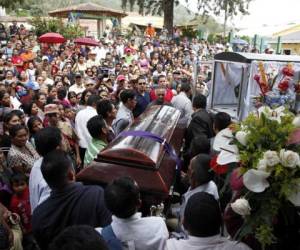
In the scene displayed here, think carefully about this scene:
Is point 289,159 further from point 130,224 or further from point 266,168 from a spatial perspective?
point 130,224

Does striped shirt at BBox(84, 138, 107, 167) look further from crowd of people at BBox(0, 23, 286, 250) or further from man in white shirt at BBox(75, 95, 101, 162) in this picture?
man in white shirt at BBox(75, 95, 101, 162)

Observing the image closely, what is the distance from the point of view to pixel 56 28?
19.1 m

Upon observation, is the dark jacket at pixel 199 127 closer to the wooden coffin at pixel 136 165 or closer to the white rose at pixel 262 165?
the wooden coffin at pixel 136 165

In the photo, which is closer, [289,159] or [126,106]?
[289,159]

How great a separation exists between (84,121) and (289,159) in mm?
3337

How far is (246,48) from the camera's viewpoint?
2366cm

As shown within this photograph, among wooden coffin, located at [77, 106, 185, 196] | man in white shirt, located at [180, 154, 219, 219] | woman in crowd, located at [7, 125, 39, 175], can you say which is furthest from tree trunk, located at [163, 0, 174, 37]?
man in white shirt, located at [180, 154, 219, 219]

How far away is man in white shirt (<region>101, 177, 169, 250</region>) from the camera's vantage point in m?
2.06

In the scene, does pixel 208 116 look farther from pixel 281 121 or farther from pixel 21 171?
pixel 281 121

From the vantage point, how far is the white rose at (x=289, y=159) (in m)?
1.64

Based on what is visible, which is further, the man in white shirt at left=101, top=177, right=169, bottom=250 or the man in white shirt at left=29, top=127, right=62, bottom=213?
the man in white shirt at left=29, top=127, right=62, bottom=213

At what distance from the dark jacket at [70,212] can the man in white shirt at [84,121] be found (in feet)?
7.61

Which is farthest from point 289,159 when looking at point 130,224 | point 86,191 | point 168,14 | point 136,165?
point 168,14

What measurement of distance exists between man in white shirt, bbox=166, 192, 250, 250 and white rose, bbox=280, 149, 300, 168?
0.49 metres
